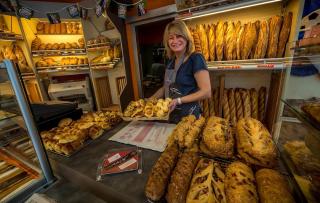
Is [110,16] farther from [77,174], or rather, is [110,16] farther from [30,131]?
[77,174]

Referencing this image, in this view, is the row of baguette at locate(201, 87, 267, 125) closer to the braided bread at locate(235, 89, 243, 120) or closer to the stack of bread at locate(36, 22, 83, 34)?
the braided bread at locate(235, 89, 243, 120)

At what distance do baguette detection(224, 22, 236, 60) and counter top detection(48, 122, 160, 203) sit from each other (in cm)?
157

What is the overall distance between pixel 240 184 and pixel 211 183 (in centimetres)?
9

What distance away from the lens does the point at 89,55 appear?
11.7 ft

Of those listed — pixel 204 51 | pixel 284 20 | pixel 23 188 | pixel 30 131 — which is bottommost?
pixel 23 188

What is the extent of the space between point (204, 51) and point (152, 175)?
6.14 feet

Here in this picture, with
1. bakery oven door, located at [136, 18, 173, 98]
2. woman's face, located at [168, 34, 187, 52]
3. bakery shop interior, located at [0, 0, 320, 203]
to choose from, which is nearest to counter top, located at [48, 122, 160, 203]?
bakery shop interior, located at [0, 0, 320, 203]

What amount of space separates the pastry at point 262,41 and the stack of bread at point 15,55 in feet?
13.9

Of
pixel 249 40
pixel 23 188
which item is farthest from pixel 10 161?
pixel 249 40

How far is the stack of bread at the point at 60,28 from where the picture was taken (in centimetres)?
347

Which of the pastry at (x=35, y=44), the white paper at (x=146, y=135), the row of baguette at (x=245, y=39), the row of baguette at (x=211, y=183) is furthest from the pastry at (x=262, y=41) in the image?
the pastry at (x=35, y=44)

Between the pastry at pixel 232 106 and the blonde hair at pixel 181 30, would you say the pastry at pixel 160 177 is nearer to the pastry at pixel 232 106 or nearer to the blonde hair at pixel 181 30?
the blonde hair at pixel 181 30

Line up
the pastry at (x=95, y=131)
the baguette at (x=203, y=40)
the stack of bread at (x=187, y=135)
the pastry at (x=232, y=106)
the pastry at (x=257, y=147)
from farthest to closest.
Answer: the pastry at (x=232, y=106), the baguette at (x=203, y=40), the pastry at (x=95, y=131), the stack of bread at (x=187, y=135), the pastry at (x=257, y=147)

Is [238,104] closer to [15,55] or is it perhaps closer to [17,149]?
[17,149]
